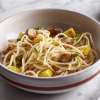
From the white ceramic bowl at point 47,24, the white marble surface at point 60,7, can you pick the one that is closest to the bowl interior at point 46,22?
the white ceramic bowl at point 47,24

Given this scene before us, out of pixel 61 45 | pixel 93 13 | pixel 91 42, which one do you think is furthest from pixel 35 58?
pixel 93 13

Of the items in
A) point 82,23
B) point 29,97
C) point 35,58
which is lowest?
point 29,97

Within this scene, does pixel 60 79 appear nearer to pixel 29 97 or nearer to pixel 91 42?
pixel 29 97

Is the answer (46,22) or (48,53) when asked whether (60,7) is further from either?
(48,53)

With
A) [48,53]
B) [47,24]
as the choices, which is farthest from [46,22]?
[48,53]

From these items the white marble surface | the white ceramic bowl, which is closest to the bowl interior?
the white ceramic bowl

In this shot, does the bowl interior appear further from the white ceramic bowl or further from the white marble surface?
the white marble surface

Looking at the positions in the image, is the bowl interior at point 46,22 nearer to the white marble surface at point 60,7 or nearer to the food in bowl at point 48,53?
the food in bowl at point 48,53
